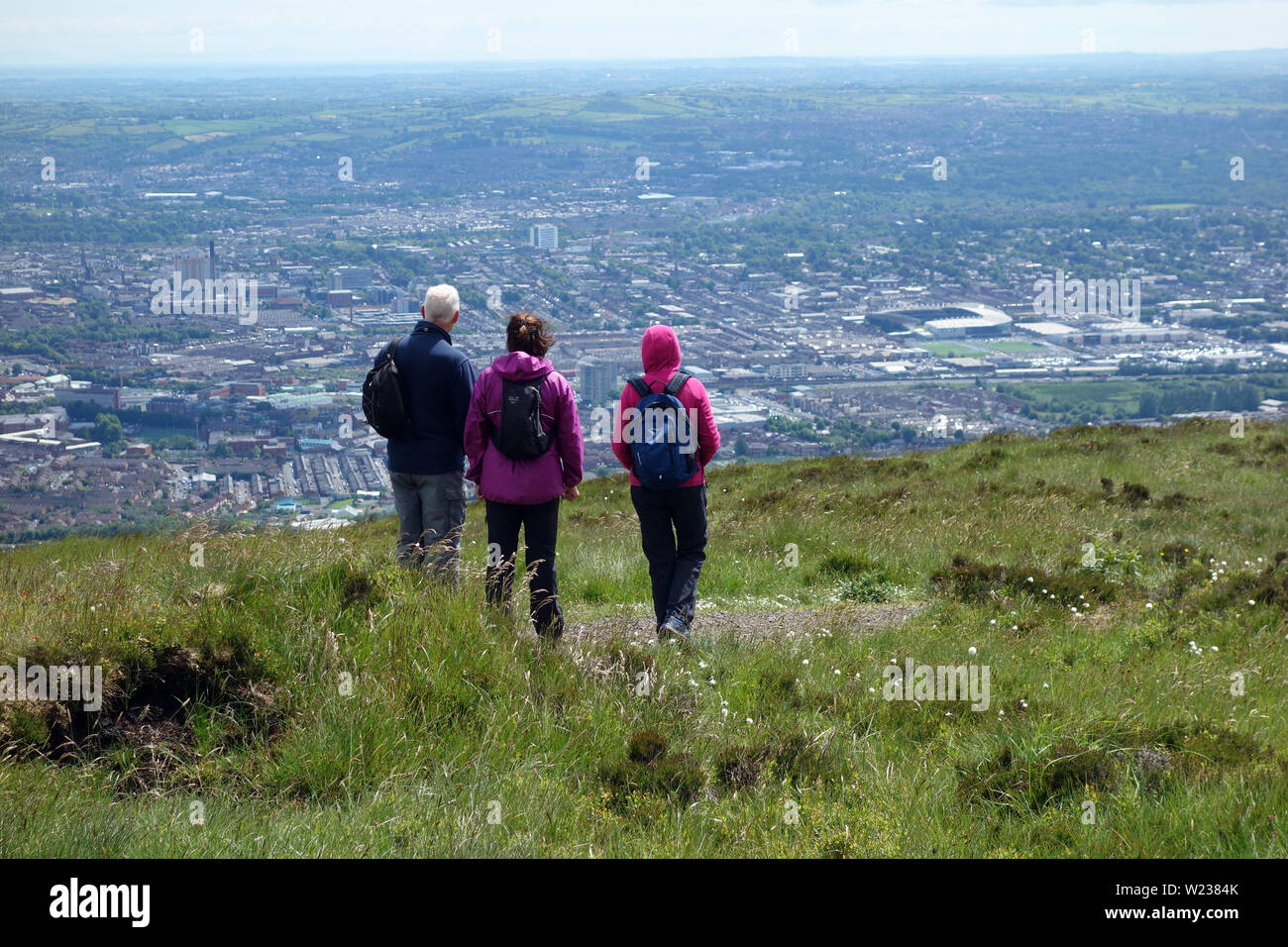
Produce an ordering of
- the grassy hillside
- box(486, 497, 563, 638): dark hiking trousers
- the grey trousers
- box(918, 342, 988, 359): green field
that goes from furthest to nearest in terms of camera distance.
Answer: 1. box(918, 342, 988, 359): green field
2. the grey trousers
3. box(486, 497, 563, 638): dark hiking trousers
4. the grassy hillside

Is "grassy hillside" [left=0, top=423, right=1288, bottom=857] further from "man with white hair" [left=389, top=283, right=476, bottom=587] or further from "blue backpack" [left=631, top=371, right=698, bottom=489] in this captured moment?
"blue backpack" [left=631, top=371, right=698, bottom=489]

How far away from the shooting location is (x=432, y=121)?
174875mm

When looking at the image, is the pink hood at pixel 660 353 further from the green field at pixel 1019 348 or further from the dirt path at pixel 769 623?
the green field at pixel 1019 348

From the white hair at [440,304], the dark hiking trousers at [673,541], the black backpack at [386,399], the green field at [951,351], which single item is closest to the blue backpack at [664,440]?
the dark hiking trousers at [673,541]

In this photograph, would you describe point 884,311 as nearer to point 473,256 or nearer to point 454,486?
point 473,256

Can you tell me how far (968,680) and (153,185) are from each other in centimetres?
13567

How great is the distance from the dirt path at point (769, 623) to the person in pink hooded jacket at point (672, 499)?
0.25m

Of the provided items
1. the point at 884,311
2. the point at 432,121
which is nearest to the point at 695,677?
the point at 884,311

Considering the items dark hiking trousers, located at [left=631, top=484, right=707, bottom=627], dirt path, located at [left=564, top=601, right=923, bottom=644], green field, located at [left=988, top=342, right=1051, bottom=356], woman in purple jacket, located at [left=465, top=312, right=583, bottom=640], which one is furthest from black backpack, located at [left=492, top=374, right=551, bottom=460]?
green field, located at [left=988, top=342, right=1051, bottom=356]

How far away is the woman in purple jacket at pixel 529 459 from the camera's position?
21.1ft

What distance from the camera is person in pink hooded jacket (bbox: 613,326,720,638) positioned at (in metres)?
6.74

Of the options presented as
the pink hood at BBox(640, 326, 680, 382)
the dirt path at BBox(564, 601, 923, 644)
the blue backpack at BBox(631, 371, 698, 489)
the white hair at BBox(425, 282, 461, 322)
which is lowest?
the dirt path at BBox(564, 601, 923, 644)

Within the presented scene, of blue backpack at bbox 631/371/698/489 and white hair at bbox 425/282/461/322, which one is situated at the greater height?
white hair at bbox 425/282/461/322
